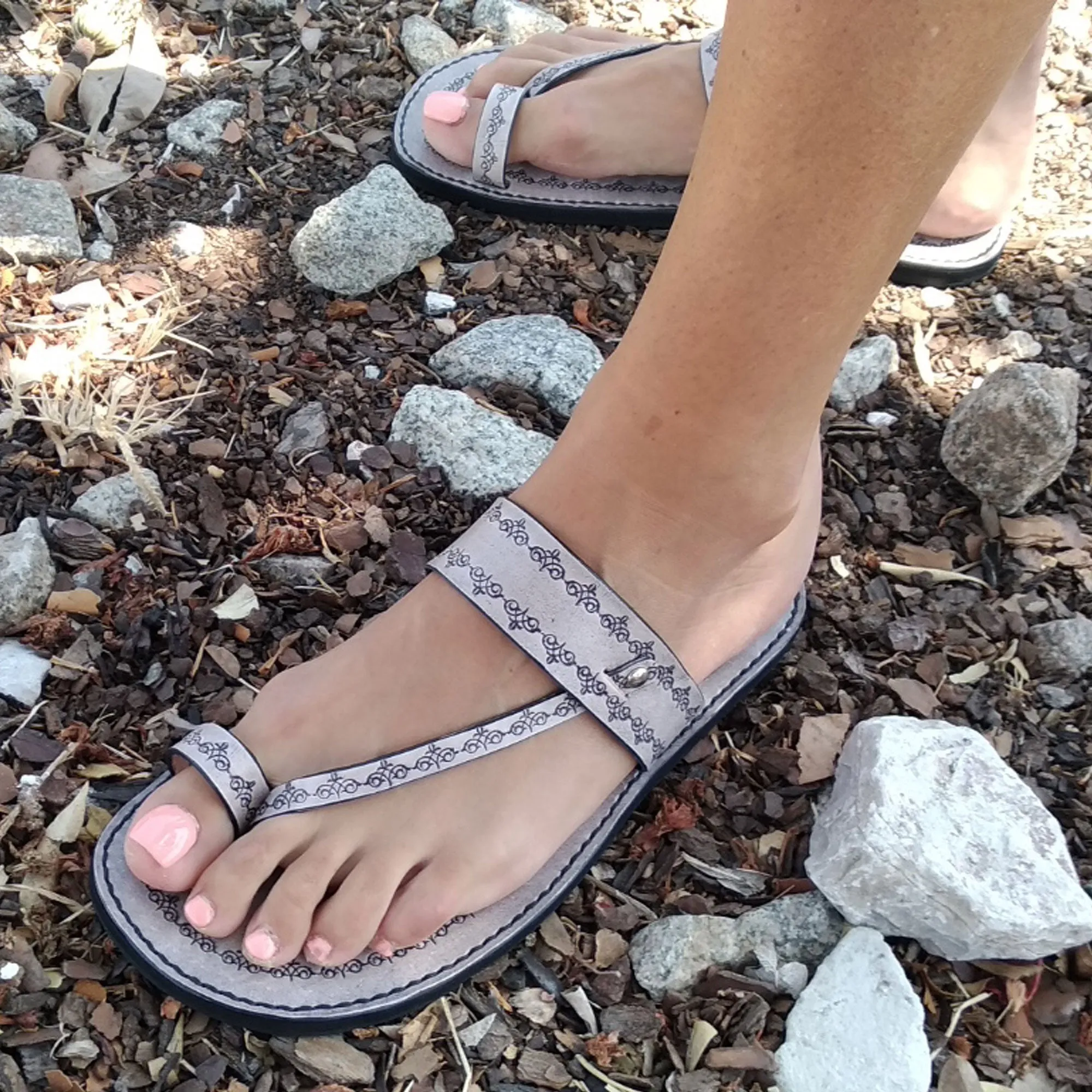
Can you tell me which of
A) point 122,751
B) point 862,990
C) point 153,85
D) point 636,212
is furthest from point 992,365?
point 153,85

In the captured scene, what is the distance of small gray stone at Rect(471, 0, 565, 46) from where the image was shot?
6.73ft

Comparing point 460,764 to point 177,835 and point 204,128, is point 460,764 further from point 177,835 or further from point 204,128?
point 204,128

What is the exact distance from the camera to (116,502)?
4.28 feet

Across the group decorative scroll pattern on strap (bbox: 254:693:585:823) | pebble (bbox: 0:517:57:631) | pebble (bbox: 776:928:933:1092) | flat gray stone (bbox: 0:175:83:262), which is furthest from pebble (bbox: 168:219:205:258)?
pebble (bbox: 776:928:933:1092)

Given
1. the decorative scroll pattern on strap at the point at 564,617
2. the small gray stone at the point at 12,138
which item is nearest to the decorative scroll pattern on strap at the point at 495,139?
the small gray stone at the point at 12,138

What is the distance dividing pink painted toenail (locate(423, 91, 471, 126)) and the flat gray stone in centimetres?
53

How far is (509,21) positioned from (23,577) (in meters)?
1.37

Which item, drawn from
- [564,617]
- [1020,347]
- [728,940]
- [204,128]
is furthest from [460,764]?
[204,128]

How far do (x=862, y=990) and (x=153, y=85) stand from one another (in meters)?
1.64

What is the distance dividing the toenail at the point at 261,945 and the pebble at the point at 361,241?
0.91 meters

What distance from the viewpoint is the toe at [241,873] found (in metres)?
0.98

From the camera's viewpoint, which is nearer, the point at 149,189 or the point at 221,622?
the point at 221,622

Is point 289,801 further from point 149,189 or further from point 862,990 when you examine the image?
point 149,189

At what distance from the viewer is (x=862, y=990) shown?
1.00 m
